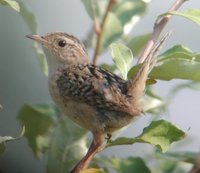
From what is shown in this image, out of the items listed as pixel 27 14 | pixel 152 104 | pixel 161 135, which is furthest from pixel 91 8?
pixel 161 135

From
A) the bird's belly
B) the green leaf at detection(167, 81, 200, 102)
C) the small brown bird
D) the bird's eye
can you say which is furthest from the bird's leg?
the bird's eye

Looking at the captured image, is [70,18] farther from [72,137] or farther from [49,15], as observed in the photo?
[72,137]

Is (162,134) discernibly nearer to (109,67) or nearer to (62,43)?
(109,67)

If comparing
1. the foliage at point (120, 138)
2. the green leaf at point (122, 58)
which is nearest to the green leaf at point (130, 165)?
the foliage at point (120, 138)

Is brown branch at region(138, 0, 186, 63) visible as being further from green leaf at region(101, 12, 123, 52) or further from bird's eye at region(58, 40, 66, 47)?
bird's eye at region(58, 40, 66, 47)

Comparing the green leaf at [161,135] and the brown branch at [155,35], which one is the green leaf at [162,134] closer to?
the green leaf at [161,135]

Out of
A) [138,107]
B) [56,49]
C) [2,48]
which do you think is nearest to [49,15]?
[2,48]
